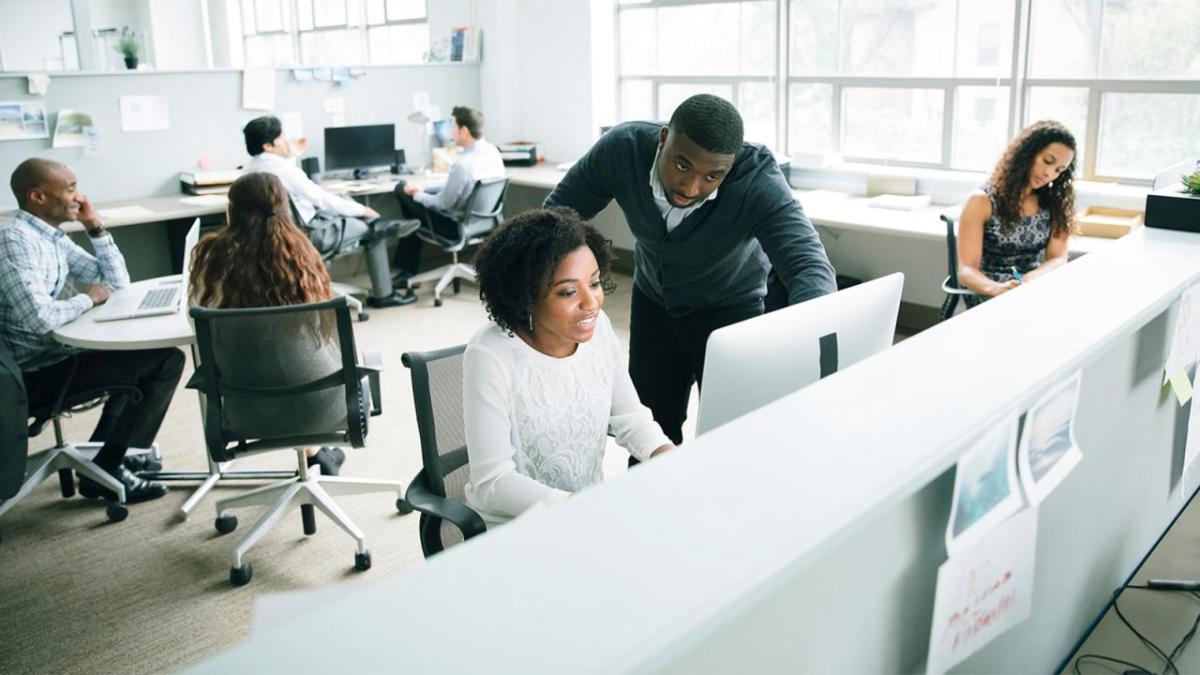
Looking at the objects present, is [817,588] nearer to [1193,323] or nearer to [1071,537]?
[1071,537]

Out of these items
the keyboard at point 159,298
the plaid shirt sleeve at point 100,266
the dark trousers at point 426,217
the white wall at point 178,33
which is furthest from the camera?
the white wall at point 178,33

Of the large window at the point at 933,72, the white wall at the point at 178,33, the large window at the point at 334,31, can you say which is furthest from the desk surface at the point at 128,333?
the white wall at the point at 178,33

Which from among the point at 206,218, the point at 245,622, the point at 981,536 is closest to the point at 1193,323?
the point at 981,536

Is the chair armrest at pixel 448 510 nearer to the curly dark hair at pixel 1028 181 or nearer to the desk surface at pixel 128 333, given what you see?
the desk surface at pixel 128 333

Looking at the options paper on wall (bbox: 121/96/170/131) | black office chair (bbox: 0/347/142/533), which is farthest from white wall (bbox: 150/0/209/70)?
black office chair (bbox: 0/347/142/533)

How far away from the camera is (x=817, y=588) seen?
722mm

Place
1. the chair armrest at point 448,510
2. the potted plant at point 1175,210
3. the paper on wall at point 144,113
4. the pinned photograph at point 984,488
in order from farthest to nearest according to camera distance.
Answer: the paper on wall at point 144,113 < the chair armrest at point 448,510 < the potted plant at point 1175,210 < the pinned photograph at point 984,488

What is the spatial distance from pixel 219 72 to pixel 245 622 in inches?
152

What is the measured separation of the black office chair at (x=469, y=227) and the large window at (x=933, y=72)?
117 cm

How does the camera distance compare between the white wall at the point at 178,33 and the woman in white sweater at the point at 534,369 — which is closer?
the woman in white sweater at the point at 534,369

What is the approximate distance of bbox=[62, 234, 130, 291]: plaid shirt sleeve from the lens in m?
3.14

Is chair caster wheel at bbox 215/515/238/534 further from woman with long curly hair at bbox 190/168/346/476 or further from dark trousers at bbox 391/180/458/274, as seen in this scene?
dark trousers at bbox 391/180/458/274

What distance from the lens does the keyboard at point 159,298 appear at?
2.99 metres

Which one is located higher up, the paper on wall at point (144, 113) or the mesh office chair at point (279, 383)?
the paper on wall at point (144, 113)
